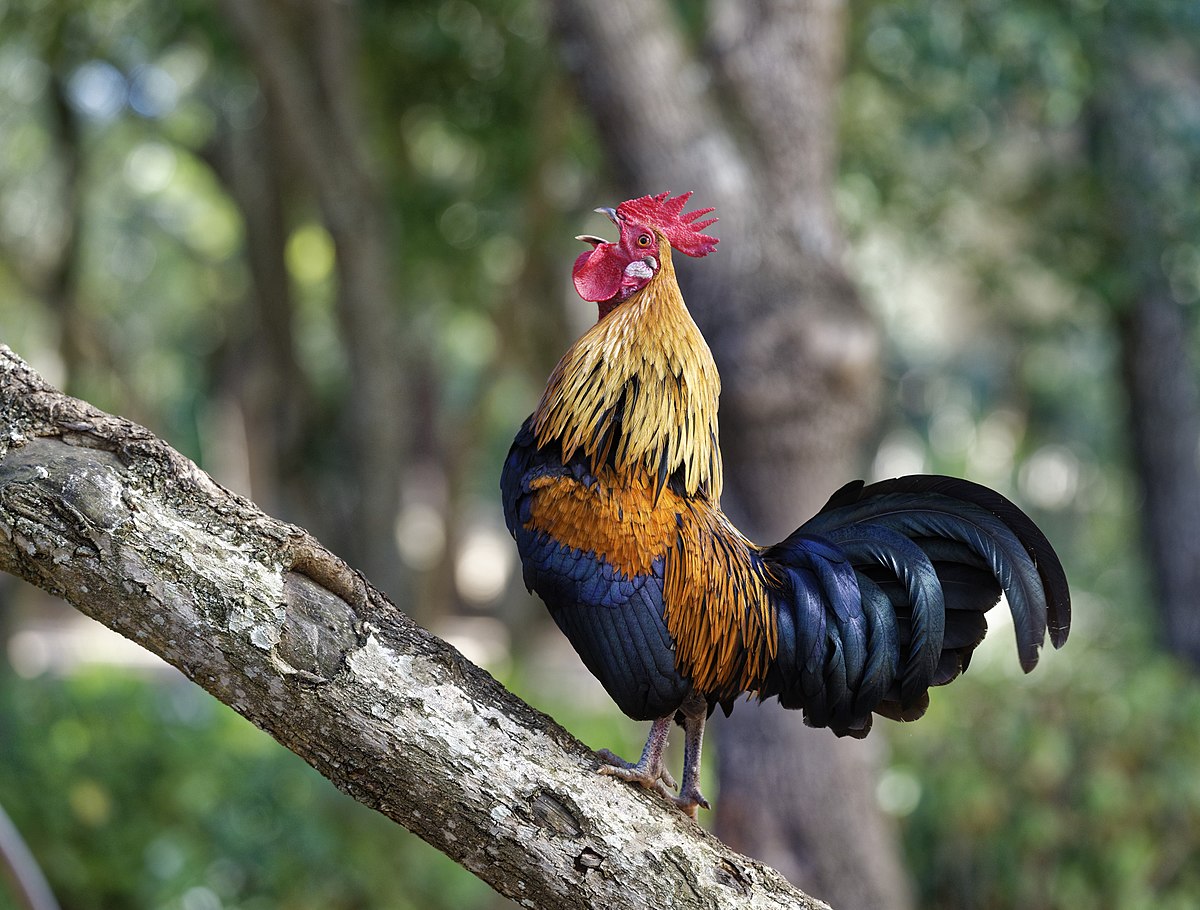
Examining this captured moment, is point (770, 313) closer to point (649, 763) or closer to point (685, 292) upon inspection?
point (685, 292)

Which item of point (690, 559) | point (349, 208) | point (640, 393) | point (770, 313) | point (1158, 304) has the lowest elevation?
point (690, 559)

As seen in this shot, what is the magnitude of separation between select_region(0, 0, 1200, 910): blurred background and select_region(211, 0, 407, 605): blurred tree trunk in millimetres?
22

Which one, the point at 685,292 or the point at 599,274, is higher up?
the point at 685,292

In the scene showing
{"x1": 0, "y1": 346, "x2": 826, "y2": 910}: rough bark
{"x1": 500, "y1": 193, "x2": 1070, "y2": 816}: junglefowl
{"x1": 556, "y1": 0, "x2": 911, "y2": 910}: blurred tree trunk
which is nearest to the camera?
{"x1": 0, "y1": 346, "x2": 826, "y2": 910}: rough bark

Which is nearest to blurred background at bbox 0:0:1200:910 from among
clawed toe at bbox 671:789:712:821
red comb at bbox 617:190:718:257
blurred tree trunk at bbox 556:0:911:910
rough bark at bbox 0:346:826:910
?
blurred tree trunk at bbox 556:0:911:910

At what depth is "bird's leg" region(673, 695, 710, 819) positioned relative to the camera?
1.92 meters

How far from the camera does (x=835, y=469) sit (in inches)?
168

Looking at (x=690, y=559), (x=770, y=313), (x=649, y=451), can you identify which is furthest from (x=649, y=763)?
(x=770, y=313)

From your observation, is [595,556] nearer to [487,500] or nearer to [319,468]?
[319,468]

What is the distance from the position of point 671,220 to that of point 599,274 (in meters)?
0.15

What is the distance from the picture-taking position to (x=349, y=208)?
222 inches

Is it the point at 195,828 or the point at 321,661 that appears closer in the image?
the point at 321,661

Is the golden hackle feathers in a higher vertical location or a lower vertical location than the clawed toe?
higher

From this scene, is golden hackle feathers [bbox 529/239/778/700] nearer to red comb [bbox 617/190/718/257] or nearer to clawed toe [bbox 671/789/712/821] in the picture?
red comb [bbox 617/190/718/257]
